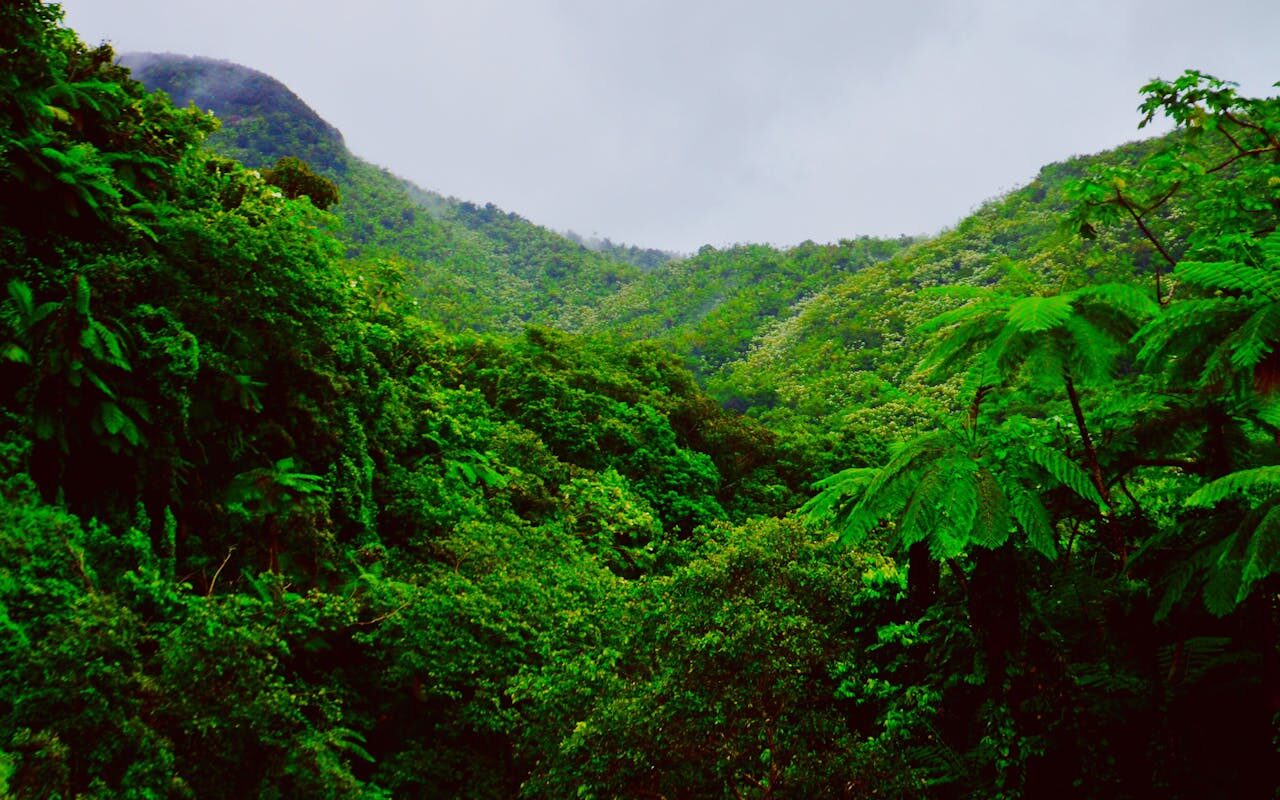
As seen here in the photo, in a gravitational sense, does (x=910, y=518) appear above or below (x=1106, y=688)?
above

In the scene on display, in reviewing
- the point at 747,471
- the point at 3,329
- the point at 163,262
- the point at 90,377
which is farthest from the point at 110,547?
the point at 747,471

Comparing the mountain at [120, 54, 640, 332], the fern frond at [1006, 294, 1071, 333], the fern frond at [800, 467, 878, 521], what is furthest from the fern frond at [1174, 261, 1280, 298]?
the mountain at [120, 54, 640, 332]

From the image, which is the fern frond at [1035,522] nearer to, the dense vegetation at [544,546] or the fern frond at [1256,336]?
the dense vegetation at [544,546]

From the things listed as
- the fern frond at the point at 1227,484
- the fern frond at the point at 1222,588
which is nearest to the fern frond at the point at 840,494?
the fern frond at the point at 1222,588

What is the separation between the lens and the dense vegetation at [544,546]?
312cm

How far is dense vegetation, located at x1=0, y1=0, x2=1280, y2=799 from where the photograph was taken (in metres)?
3.12

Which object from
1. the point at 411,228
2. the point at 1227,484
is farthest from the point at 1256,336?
the point at 411,228

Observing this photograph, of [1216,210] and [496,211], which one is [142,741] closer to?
[1216,210]

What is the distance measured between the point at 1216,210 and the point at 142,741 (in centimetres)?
871

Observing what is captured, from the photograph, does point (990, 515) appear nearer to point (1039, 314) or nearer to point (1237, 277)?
point (1039, 314)

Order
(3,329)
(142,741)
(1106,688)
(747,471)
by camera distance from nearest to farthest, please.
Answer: (1106,688) → (142,741) → (3,329) → (747,471)

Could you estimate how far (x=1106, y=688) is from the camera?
347cm

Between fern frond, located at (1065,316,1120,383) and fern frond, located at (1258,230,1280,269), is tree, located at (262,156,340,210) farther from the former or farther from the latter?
fern frond, located at (1258,230,1280,269)

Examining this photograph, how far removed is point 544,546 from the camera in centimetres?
970
